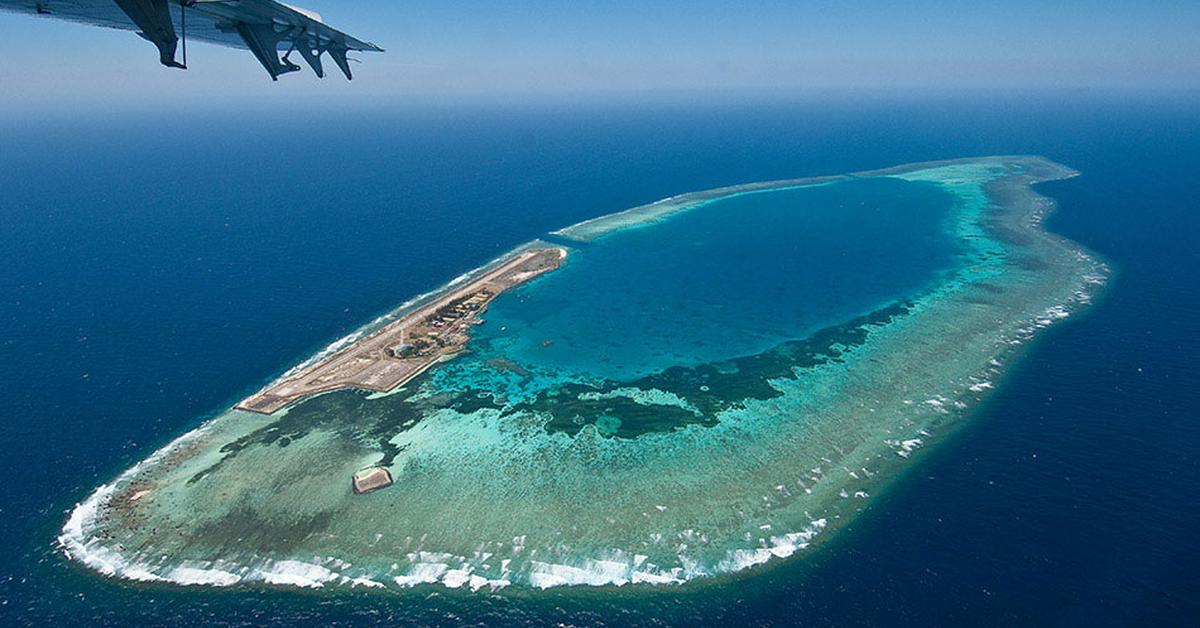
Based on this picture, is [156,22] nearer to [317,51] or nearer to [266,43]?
[266,43]

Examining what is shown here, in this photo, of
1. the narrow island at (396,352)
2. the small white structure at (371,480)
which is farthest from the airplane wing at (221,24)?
the narrow island at (396,352)

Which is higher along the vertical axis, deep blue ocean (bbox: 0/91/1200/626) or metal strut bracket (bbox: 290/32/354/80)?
metal strut bracket (bbox: 290/32/354/80)

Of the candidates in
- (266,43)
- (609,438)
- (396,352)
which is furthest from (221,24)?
(396,352)

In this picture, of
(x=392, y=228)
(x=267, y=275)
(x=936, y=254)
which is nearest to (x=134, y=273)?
(x=267, y=275)

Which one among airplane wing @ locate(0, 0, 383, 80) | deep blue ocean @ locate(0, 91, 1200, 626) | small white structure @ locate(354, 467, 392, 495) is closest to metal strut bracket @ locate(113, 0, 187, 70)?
airplane wing @ locate(0, 0, 383, 80)

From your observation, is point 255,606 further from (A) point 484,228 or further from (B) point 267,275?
(A) point 484,228

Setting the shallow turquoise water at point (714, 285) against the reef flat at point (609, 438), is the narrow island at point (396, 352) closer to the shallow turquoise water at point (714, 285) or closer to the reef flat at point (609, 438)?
the reef flat at point (609, 438)

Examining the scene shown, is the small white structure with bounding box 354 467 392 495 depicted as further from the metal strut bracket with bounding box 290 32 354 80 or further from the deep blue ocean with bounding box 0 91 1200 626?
the metal strut bracket with bounding box 290 32 354 80

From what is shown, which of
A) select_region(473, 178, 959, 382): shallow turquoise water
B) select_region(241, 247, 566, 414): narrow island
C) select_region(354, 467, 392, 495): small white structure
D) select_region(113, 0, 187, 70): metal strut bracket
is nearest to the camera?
select_region(113, 0, 187, 70): metal strut bracket
